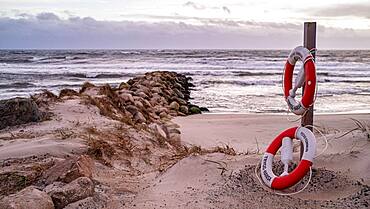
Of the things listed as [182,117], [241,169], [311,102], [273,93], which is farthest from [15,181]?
[273,93]

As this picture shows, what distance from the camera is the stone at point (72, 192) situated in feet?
11.5

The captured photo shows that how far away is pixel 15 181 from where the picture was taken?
4.14m

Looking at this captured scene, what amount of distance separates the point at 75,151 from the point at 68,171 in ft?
3.87

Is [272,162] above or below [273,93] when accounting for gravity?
above

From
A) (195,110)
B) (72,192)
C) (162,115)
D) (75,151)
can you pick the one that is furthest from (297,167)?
(195,110)

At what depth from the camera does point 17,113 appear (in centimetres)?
659

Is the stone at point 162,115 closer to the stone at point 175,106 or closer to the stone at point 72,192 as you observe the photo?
the stone at point 175,106

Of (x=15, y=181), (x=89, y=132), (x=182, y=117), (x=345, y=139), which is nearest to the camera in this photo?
(x=15, y=181)

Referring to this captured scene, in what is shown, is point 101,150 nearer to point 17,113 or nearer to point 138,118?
point 17,113

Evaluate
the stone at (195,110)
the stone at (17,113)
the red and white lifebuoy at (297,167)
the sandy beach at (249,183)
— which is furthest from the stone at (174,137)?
the stone at (195,110)

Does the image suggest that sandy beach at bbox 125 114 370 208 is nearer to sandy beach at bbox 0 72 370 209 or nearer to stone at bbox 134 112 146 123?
sandy beach at bbox 0 72 370 209

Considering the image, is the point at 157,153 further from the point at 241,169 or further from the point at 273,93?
the point at 273,93

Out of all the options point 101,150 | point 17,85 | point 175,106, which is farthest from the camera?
point 17,85

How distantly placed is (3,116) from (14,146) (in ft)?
5.26
